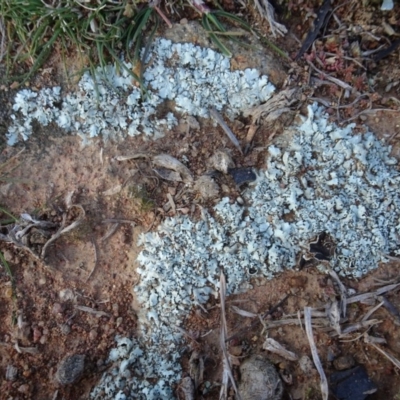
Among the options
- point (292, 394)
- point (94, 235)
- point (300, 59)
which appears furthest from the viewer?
point (300, 59)

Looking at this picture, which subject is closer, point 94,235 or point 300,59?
point 94,235

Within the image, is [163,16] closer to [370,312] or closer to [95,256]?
[95,256]

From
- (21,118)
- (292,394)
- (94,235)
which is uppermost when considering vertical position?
(21,118)

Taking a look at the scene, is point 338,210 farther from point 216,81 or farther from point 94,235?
point 94,235

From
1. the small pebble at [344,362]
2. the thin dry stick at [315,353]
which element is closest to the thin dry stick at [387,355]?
the small pebble at [344,362]

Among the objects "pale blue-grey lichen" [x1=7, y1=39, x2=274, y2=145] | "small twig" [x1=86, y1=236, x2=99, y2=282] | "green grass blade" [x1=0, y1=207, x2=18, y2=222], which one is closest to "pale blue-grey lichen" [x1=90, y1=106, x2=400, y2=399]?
"small twig" [x1=86, y1=236, x2=99, y2=282]

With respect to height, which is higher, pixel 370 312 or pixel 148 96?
pixel 148 96

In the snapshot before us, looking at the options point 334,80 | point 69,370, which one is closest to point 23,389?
point 69,370

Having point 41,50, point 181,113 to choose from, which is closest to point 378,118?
point 181,113

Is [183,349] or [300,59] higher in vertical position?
[300,59]

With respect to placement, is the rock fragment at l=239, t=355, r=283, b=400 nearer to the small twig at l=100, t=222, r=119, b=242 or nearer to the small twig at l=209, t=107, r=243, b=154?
the small twig at l=100, t=222, r=119, b=242
